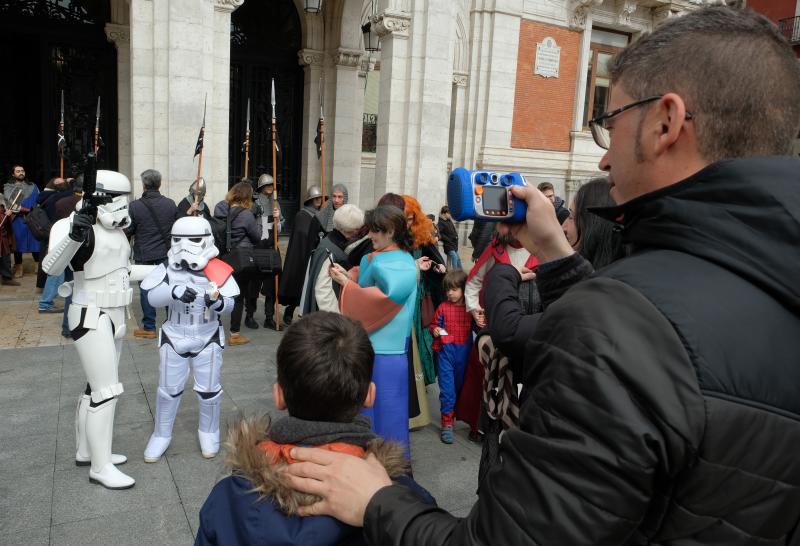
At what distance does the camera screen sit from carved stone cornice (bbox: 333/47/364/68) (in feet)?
47.3

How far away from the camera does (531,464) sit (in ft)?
3.00

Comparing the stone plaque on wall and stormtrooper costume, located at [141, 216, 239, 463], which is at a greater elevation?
the stone plaque on wall

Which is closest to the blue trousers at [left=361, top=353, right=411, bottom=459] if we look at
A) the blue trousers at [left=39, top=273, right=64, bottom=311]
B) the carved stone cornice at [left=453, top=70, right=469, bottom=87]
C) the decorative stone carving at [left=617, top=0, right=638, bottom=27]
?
the blue trousers at [left=39, top=273, right=64, bottom=311]

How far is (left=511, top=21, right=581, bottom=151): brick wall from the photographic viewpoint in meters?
16.3

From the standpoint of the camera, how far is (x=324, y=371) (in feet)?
5.36

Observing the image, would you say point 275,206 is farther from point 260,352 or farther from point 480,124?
point 480,124

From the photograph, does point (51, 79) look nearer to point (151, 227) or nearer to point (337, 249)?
point (151, 227)

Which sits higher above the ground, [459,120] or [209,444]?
[459,120]

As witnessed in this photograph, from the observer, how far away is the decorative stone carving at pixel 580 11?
54.6 feet

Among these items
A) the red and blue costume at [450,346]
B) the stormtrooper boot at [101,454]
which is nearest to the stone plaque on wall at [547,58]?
the red and blue costume at [450,346]

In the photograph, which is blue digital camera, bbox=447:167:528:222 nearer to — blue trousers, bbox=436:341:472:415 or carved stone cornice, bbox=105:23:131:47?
blue trousers, bbox=436:341:472:415

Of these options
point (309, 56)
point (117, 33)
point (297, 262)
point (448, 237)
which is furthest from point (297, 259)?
point (309, 56)

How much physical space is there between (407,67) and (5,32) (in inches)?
350

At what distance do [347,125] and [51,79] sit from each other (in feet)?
22.0
